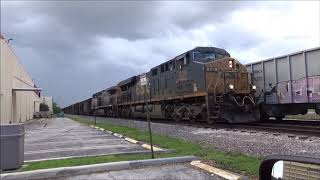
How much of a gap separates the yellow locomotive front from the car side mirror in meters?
17.1

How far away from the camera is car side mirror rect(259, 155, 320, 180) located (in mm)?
3545

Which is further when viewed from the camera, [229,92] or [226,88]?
[226,88]

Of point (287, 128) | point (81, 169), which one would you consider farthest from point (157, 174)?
point (287, 128)

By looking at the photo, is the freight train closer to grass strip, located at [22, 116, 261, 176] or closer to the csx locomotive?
the csx locomotive

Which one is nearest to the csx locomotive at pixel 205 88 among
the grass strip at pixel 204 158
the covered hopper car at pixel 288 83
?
the covered hopper car at pixel 288 83

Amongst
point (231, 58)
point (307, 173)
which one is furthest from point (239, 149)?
point (231, 58)

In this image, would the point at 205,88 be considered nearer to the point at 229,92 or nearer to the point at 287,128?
the point at 229,92

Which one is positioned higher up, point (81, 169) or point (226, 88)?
point (226, 88)

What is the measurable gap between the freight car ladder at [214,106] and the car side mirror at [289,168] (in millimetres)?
17216

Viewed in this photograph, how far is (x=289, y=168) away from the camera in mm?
3848

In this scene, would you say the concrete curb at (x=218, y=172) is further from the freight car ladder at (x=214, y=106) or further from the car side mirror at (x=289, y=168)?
the freight car ladder at (x=214, y=106)

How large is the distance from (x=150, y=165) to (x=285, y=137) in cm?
604

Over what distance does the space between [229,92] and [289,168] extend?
17.8m

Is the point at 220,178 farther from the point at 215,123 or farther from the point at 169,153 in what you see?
the point at 215,123
